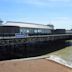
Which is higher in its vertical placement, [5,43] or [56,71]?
[5,43]

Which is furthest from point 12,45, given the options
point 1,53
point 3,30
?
point 3,30

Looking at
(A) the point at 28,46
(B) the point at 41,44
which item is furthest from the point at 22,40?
(B) the point at 41,44

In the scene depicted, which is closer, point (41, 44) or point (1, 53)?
Answer: point (1, 53)

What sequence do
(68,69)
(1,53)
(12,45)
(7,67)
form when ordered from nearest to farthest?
(7,67) < (68,69) < (1,53) < (12,45)

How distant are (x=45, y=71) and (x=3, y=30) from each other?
111ft

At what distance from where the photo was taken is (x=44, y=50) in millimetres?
36375

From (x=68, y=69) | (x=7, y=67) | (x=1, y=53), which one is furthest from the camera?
(x=1, y=53)

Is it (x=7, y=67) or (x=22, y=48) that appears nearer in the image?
(x=7, y=67)

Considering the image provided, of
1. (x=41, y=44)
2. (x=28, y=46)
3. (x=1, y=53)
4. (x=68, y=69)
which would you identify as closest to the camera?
(x=68, y=69)

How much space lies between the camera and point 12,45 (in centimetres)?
2750

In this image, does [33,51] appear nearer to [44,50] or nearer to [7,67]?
[44,50]

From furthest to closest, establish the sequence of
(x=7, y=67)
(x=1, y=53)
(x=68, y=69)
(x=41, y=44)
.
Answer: (x=41, y=44) → (x=1, y=53) → (x=68, y=69) → (x=7, y=67)

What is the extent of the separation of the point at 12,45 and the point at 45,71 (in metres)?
10.6

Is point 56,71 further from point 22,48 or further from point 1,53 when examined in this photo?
point 22,48
